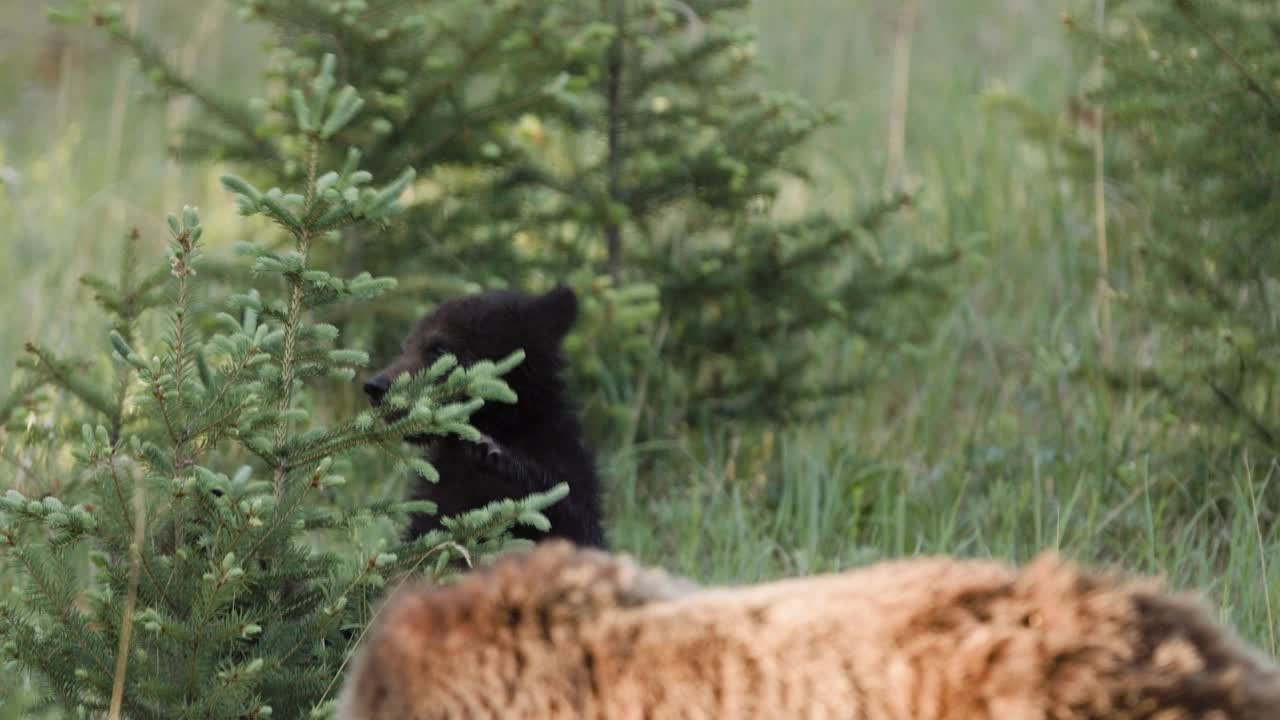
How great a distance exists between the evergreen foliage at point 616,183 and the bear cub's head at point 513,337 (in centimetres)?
54

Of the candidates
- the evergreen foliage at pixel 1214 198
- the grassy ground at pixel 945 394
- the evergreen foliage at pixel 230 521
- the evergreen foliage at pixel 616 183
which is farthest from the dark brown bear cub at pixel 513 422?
the evergreen foliage at pixel 1214 198

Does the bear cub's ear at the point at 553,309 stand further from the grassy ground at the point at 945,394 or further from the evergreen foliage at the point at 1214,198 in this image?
the evergreen foliage at the point at 1214,198

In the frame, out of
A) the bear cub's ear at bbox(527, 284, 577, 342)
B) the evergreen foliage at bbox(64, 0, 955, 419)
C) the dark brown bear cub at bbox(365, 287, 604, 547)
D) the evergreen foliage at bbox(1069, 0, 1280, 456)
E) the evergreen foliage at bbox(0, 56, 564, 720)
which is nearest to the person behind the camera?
the evergreen foliage at bbox(0, 56, 564, 720)

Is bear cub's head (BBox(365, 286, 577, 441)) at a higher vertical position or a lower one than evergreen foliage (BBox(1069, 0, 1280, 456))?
lower

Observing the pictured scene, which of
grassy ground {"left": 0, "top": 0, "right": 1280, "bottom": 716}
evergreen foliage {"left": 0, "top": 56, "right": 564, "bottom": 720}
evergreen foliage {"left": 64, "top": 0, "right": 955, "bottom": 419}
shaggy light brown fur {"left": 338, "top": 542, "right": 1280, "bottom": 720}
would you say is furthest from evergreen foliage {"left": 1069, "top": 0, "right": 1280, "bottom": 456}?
shaggy light brown fur {"left": 338, "top": 542, "right": 1280, "bottom": 720}

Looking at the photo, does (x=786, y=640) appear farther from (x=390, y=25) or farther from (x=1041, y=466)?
(x=390, y=25)

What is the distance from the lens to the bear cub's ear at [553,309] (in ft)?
13.7

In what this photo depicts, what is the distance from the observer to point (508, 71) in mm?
5082

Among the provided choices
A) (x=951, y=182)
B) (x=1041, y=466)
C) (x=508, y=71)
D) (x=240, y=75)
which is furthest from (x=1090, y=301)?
(x=240, y=75)

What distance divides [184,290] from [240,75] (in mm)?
8714

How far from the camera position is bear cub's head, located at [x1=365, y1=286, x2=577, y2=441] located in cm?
410

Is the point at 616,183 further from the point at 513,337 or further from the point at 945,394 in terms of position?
the point at 945,394

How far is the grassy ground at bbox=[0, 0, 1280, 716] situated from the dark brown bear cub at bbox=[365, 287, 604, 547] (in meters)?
0.42

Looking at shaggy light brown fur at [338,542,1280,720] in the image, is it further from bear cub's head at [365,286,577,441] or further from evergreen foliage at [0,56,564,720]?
bear cub's head at [365,286,577,441]
